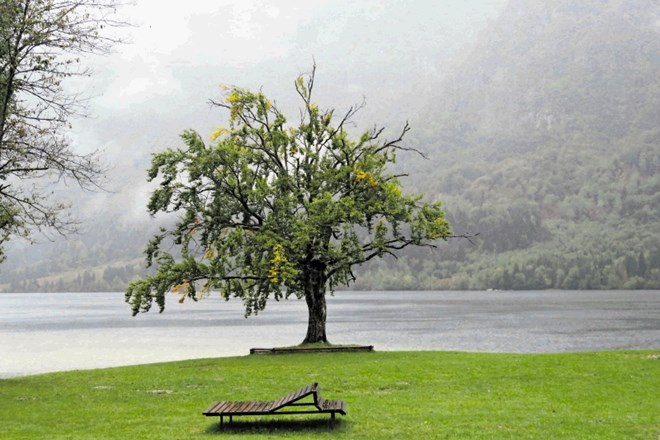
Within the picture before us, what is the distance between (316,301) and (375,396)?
71.7ft

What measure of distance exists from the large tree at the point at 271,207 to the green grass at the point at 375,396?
673cm

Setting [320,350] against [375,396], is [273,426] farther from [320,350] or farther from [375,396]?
[320,350]

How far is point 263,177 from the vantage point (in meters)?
51.6

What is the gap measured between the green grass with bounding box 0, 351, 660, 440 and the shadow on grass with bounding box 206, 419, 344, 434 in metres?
0.04

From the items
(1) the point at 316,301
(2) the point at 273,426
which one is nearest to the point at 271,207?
(1) the point at 316,301

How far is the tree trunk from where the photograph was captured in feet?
161

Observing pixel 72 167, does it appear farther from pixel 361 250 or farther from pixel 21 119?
pixel 361 250

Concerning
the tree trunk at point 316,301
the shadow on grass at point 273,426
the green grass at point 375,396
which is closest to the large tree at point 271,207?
the tree trunk at point 316,301

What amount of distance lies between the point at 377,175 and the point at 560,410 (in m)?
28.1

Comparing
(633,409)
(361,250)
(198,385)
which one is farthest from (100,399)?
(361,250)

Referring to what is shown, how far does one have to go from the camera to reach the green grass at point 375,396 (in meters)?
21.2

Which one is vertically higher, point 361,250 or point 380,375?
point 361,250

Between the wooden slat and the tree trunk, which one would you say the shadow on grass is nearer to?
the wooden slat

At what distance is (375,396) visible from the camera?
91.8 ft
